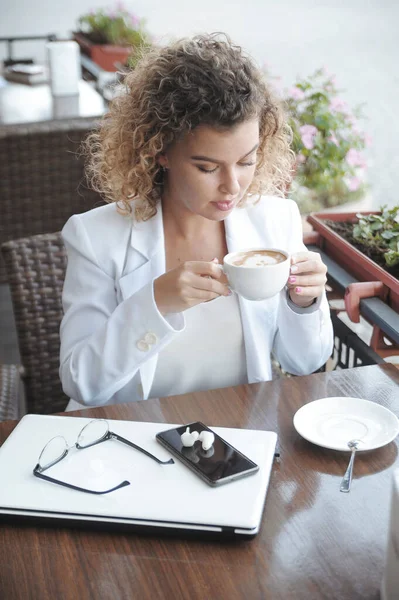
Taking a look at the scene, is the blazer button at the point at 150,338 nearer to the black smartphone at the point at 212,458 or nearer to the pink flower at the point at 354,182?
the black smartphone at the point at 212,458

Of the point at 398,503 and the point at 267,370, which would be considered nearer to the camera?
the point at 398,503

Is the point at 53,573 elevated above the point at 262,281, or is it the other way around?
the point at 262,281

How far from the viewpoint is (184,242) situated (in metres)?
1.67

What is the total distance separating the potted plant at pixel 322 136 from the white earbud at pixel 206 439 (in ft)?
6.17

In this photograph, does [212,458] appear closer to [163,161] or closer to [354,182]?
[163,161]

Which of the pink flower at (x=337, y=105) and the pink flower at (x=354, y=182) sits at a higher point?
the pink flower at (x=337, y=105)

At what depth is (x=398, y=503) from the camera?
78 cm

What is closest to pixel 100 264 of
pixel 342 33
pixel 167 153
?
pixel 167 153

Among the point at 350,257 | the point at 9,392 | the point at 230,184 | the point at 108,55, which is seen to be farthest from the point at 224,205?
the point at 108,55

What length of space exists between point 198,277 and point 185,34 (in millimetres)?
585

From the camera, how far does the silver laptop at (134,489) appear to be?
100 cm

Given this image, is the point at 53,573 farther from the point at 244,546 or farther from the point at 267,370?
the point at 267,370

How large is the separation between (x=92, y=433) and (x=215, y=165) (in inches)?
21.6

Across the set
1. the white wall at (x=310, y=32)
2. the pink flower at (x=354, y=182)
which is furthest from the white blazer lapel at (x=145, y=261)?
the white wall at (x=310, y=32)
